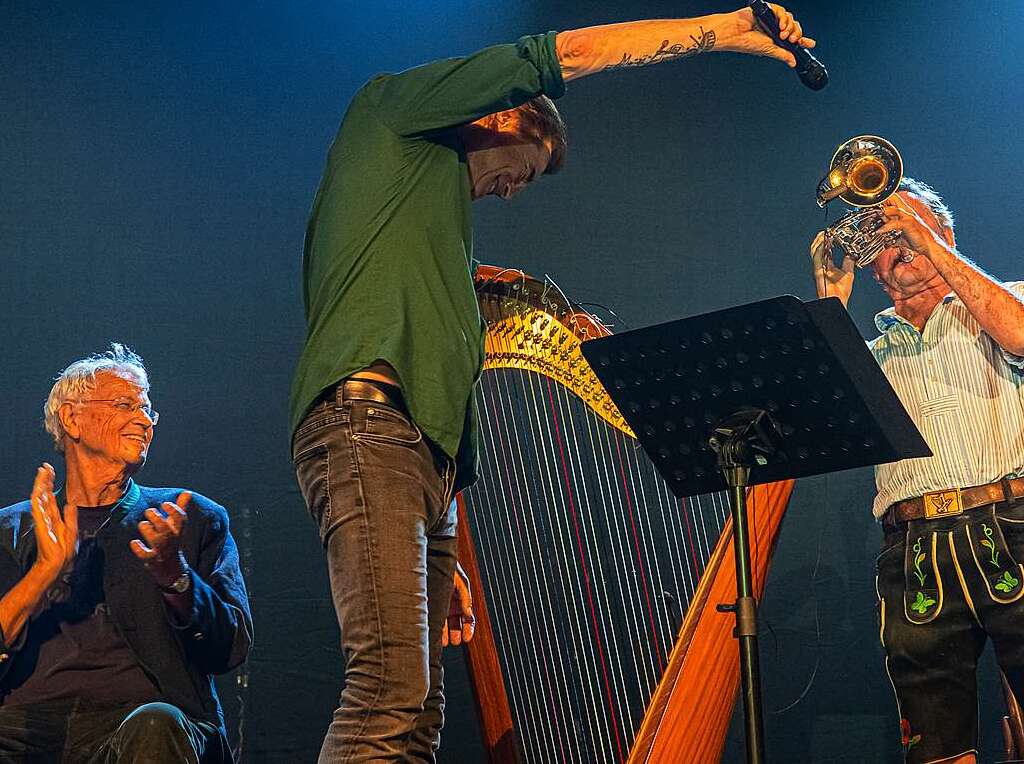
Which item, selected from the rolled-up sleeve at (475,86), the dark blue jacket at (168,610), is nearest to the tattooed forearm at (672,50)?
the rolled-up sleeve at (475,86)

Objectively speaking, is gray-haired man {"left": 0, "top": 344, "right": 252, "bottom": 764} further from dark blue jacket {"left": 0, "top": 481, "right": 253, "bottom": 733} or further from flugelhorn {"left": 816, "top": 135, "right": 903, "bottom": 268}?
flugelhorn {"left": 816, "top": 135, "right": 903, "bottom": 268}

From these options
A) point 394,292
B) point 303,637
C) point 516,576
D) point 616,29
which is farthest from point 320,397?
point 303,637

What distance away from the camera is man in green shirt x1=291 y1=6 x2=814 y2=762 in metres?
1.76

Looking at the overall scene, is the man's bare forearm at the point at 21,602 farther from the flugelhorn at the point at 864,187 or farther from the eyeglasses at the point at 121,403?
the flugelhorn at the point at 864,187

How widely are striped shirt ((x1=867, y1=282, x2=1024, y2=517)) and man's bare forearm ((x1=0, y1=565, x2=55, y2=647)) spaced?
78.5 inches

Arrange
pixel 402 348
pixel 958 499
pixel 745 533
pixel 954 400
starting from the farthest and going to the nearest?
pixel 954 400 < pixel 958 499 < pixel 745 533 < pixel 402 348

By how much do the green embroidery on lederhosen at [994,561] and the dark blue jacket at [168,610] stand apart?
169 cm

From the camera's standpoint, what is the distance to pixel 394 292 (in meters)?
1.93

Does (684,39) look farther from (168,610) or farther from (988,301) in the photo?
(168,610)

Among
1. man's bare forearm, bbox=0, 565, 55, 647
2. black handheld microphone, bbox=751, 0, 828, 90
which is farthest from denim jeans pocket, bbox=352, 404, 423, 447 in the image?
man's bare forearm, bbox=0, 565, 55, 647

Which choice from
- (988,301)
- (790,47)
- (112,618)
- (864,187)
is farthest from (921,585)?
(112,618)

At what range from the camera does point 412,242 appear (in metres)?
1.98

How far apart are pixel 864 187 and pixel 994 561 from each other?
96 cm

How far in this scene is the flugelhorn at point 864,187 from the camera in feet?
10.2
